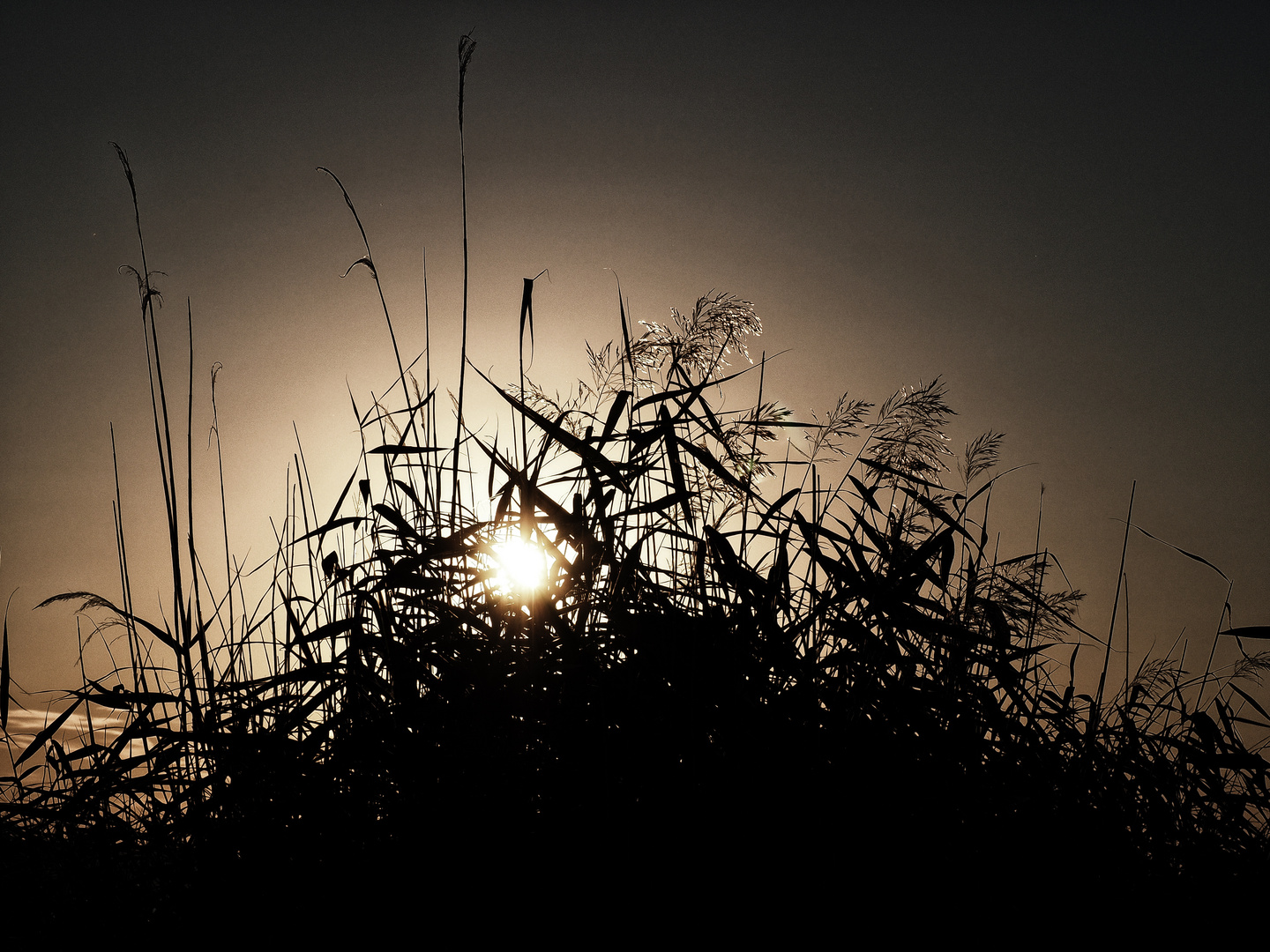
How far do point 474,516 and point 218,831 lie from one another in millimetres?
778

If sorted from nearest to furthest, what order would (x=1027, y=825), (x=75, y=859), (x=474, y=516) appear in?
(x=1027, y=825) < (x=75, y=859) < (x=474, y=516)

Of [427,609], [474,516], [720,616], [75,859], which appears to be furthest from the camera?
[474,516]

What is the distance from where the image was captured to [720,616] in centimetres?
157

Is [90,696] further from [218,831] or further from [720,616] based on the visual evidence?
[720,616]

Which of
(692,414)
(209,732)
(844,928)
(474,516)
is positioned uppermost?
(692,414)

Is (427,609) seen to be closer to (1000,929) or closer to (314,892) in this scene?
(314,892)

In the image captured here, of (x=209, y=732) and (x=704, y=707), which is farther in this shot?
(x=209, y=732)

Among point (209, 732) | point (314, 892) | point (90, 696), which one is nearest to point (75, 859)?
point (209, 732)

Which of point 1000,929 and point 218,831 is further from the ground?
point 218,831

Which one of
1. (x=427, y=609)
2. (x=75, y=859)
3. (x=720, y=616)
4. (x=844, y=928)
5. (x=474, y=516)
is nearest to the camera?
(x=844, y=928)

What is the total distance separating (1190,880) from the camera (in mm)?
1321

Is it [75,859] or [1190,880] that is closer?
[1190,880]

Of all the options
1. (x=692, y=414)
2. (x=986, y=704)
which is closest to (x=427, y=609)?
(x=692, y=414)

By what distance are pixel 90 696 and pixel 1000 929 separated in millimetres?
1867
